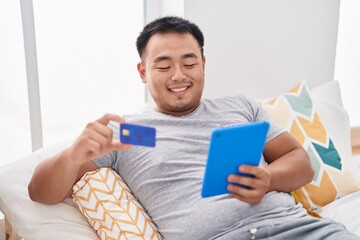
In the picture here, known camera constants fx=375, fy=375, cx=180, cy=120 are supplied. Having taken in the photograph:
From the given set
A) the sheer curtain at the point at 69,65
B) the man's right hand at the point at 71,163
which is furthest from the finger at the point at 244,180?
the sheer curtain at the point at 69,65

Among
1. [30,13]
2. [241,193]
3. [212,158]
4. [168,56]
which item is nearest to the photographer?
[212,158]

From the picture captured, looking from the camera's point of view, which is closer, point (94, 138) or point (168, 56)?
point (94, 138)

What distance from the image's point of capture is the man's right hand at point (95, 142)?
87cm

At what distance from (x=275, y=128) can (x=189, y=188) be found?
36 centimetres

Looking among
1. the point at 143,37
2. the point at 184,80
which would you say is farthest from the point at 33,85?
the point at 184,80

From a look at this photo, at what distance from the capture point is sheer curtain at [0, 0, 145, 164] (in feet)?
4.84

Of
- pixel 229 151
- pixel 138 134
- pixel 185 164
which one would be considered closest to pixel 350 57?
pixel 185 164

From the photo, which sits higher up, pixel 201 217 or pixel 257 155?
pixel 257 155

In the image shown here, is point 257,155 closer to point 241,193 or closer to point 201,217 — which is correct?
point 241,193

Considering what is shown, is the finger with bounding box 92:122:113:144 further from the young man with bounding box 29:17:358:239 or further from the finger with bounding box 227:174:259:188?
the finger with bounding box 227:174:259:188

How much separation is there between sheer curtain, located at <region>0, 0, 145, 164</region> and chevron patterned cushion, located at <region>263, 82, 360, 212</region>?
672mm

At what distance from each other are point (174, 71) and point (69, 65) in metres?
0.59

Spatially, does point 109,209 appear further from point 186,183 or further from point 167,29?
point 167,29

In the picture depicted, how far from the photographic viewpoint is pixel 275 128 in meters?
1.21
